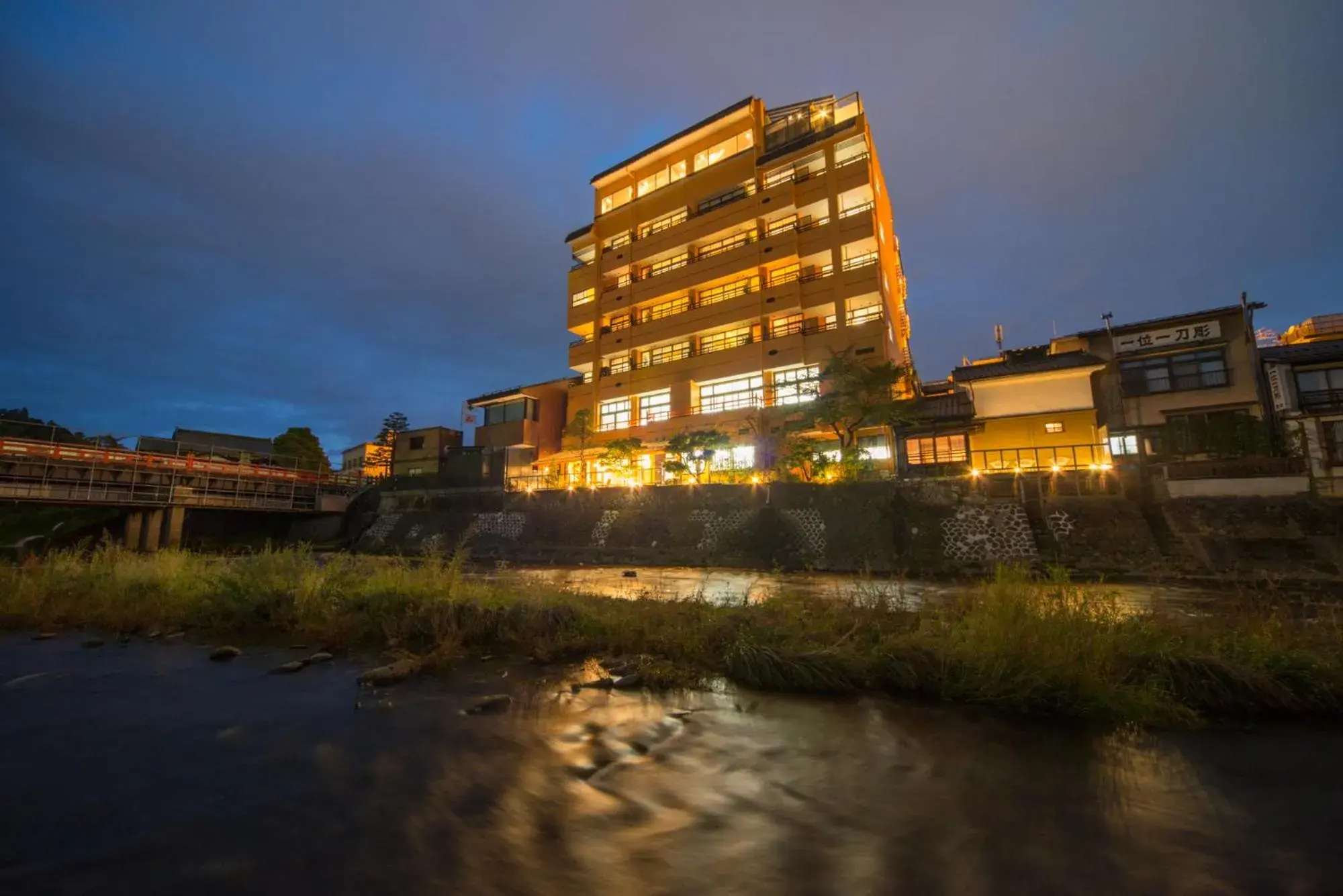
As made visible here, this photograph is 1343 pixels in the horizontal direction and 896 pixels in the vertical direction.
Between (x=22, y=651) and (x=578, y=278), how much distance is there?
1504 inches

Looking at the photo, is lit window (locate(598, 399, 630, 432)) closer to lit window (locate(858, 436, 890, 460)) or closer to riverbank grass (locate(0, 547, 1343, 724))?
lit window (locate(858, 436, 890, 460))

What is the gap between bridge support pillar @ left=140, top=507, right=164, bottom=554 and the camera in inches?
1101

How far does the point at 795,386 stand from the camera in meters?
30.5

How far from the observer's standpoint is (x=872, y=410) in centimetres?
2495

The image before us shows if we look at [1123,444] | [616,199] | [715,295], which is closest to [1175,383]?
[1123,444]

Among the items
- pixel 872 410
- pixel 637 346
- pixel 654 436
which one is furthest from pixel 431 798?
pixel 637 346

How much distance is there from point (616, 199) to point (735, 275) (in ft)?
49.4

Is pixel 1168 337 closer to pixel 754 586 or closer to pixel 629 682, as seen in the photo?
Result: pixel 754 586

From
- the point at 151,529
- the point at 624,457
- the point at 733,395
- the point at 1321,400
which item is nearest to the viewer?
the point at 1321,400

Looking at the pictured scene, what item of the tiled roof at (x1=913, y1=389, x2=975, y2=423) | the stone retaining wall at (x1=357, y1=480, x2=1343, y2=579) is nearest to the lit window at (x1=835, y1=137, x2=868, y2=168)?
the tiled roof at (x1=913, y1=389, x2=975, y2=423)

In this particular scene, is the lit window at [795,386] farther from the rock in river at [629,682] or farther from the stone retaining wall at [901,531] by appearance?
the rock in river at [629,682]

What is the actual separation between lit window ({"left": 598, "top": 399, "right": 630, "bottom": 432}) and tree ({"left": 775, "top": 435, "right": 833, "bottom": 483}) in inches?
568

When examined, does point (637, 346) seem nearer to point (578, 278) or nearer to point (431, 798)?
point (578, 278)

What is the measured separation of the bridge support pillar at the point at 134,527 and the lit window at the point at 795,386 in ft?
115
